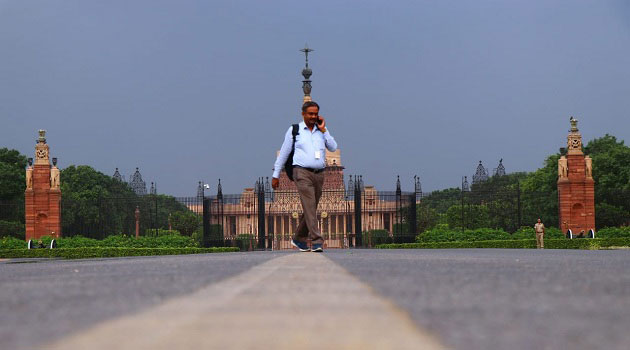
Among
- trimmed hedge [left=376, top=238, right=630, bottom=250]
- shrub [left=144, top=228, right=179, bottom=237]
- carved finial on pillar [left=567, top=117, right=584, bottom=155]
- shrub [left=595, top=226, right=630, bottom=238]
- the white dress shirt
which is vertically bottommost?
trimmed hedge [left=376, top=238, right=630, bottom=250]

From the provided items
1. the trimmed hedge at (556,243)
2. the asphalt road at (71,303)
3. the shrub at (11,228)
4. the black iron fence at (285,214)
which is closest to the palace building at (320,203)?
the black iron fence at (285,214)

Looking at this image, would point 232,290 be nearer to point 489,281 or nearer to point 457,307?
point 457,307

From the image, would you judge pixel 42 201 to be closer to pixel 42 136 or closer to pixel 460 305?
pixel 42 136

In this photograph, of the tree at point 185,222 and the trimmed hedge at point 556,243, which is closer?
the trimmed hedge at point 556,243

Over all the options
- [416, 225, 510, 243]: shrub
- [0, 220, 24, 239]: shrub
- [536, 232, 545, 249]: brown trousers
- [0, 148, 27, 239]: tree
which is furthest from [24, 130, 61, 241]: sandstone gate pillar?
→ [536, 232, 545, 249]: brown trousers

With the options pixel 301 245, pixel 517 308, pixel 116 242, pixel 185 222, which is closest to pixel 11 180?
pixel 185 222

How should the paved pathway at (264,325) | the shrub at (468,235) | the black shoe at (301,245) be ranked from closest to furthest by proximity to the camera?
the paved pathway at (264,325) < the black shoe at (301,245) < the shrub at (468,235)

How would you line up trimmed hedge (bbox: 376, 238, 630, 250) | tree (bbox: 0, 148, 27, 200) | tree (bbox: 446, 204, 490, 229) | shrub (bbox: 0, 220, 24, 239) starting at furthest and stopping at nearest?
tree (bbox: 0, 148, 27, 200), shrub (bbox: 0, 220, 24, 239), tree (bbox: 446, 204, 490, 229), trimmed hedge (bbox: 376, 238, 630, 250)

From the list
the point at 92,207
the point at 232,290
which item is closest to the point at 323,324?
the point at 232,290

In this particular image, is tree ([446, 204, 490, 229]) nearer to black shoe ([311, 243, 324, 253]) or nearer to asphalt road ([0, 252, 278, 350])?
black shoe ([311, 243, 324, 253])

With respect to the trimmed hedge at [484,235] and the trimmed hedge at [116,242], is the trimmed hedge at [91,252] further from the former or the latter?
the trimmed hedge at [484,235]

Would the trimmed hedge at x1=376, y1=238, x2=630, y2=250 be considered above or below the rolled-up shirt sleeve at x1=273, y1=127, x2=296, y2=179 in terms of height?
below

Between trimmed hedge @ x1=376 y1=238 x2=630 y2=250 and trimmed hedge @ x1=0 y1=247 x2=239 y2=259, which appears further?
trimmed hedge @ x1=0 y1=247 x2=239 y2=259

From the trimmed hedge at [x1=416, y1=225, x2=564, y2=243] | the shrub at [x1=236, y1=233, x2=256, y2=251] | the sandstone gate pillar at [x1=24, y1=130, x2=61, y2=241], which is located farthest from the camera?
the sandstone gate pillar at [x1=24, y1=130, x2=61, y2=241]
